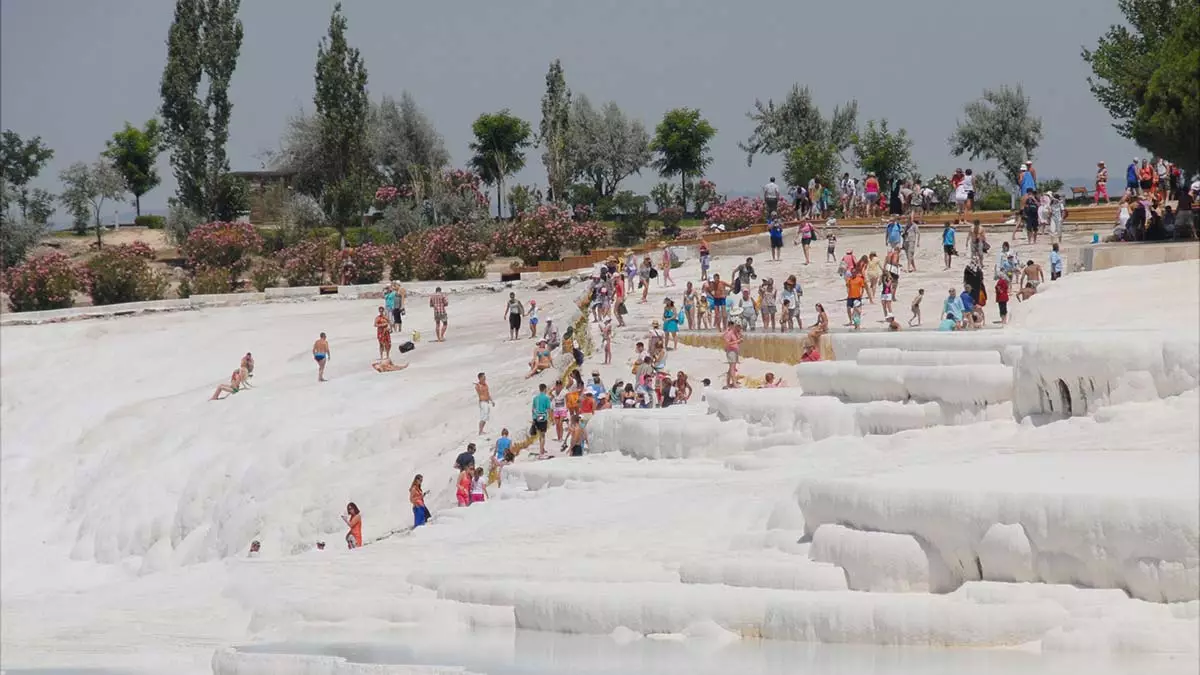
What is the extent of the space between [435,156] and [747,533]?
46301 millimetres

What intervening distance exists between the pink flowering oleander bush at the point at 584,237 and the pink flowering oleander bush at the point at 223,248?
7.90 m

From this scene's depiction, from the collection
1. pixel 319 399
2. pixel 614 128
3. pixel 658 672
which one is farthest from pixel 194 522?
pixel 614 128

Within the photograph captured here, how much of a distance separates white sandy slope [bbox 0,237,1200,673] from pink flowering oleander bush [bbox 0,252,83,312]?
8693mm

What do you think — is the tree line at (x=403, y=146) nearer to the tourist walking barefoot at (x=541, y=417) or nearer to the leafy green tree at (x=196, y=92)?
the leafy green tree at (x=196, y=92)

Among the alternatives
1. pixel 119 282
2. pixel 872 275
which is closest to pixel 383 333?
pixel 872 275

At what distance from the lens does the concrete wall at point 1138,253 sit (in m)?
21.5

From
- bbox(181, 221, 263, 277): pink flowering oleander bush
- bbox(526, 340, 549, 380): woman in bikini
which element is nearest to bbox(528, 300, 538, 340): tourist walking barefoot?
bbox(526, 340, 549, 380): woman in bikini

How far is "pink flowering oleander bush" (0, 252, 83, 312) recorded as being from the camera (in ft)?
135

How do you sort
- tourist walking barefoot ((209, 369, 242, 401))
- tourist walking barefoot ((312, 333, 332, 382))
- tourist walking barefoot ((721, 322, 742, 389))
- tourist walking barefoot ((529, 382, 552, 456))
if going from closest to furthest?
tourist walking barefoot ((721, 322, 742, 389)), tourist walking barefoot ((529, 382, 552, 456)), tourist walking barefoot ((312, 333, 332, 382)), tourist walking barefoot ((209, 369, 242, 401))

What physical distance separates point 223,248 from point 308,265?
3.18 meters

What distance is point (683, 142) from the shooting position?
5575 cm

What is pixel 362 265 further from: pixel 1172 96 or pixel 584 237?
pixel 1172 96

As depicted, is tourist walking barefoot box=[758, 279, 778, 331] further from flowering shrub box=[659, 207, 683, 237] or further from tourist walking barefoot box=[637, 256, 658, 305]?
flowering shrub box=[659, 207, 683, 237]

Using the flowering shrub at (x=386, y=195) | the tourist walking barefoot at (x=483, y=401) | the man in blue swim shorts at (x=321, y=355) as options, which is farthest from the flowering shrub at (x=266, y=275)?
the tourist walking barefoot at (x=483, y=401)
